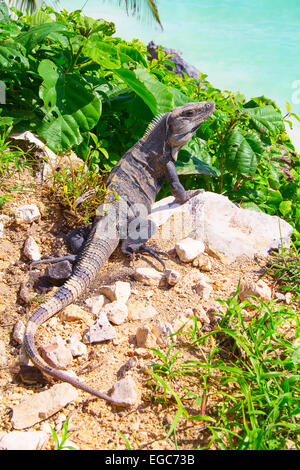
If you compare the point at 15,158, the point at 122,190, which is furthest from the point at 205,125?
the point at 15,158

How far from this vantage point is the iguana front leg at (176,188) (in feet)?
12.9

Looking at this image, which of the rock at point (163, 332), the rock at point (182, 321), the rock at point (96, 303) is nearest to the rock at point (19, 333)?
the rock at point (96, 303)

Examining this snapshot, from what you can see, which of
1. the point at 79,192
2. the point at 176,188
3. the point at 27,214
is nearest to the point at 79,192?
the point at 79,192

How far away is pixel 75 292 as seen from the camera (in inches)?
114

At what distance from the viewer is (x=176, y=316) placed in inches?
105

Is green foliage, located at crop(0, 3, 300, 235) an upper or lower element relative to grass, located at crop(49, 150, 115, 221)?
upper

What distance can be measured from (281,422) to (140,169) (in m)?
2.79

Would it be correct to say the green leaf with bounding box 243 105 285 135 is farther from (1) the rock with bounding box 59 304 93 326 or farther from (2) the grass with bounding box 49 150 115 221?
(1) the rock with bounding box 59 304 93 326

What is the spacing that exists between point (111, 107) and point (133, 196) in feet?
3.73

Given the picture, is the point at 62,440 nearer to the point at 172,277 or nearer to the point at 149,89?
the point at 172,277

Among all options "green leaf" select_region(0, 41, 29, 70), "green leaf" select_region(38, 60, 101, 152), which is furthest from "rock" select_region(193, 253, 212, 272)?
"green leaf" select_region(0, 41, 29, 70)

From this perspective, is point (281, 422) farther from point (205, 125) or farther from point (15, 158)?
point (205, 125)

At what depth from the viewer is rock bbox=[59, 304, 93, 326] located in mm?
2717

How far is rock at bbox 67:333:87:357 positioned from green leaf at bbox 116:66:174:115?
2.46 meters
